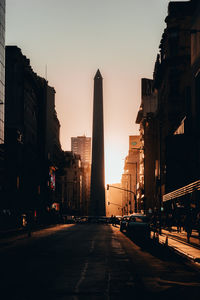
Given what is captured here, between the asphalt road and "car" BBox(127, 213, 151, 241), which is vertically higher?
"car" BBox(127, 213, 151, 241)

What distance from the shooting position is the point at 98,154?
172 meters

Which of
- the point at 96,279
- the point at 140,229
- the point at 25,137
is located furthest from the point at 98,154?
the point at 96,279

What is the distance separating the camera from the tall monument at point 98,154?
6486 inches

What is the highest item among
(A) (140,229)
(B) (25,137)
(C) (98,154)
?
(C) (98,154)

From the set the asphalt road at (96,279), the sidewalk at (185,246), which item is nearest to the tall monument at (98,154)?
the sidewalk at (185,246)

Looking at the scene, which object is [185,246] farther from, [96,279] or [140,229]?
[96,279]

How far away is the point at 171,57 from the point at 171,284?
80626 millimetres

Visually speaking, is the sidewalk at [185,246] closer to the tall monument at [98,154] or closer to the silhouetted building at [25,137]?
the silhouetted building at [25,137]

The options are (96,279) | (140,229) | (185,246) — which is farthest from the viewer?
(140,229)

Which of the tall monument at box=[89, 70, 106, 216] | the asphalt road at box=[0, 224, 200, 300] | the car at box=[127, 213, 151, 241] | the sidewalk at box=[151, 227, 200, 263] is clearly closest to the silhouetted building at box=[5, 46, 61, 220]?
the tall monument at box=[89, 70, 106, 216]

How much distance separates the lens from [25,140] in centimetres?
11512

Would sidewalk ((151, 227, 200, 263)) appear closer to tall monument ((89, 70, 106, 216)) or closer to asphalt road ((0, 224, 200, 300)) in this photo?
asphalt road ((0, 224, 200, 300))

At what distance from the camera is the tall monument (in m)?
165

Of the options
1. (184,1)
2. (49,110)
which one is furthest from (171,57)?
(49,110)
